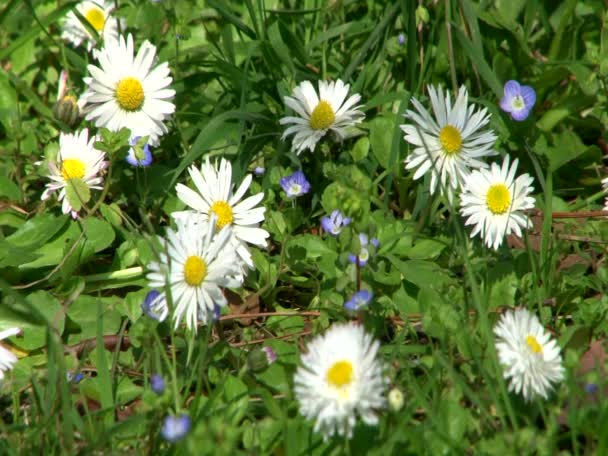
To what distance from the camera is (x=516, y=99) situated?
114 inches

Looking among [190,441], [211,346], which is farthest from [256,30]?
[190,441]

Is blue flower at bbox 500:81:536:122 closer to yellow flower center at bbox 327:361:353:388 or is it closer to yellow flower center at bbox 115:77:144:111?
yellow flower center at bbox 115:77:144:111

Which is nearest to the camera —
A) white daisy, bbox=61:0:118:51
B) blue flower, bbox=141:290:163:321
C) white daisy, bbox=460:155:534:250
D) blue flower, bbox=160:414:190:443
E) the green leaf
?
blue flower, bbox=160:414:190:443

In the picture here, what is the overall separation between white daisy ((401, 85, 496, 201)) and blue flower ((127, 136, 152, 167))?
80 cm

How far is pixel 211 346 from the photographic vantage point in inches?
98.1

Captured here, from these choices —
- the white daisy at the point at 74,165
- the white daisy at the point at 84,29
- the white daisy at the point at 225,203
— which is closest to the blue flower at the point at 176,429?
the white daisy at the point at 225,203

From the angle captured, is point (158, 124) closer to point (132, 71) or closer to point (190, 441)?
point (132, 71)

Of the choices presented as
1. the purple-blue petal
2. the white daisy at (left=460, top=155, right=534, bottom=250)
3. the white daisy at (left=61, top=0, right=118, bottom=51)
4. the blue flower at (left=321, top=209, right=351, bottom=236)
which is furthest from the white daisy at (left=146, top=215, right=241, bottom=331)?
the white daisy at (left=61, top=0, right=118, bottom=51)

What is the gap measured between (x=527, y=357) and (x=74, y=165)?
63.9 inches

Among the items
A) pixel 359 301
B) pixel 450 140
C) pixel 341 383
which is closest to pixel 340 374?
pixel 341 383

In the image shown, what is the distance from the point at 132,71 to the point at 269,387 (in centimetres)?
A: 127

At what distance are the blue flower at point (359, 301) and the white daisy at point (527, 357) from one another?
1.03 ft

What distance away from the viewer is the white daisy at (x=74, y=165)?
288 centimetres

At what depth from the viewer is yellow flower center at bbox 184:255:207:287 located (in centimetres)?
230
